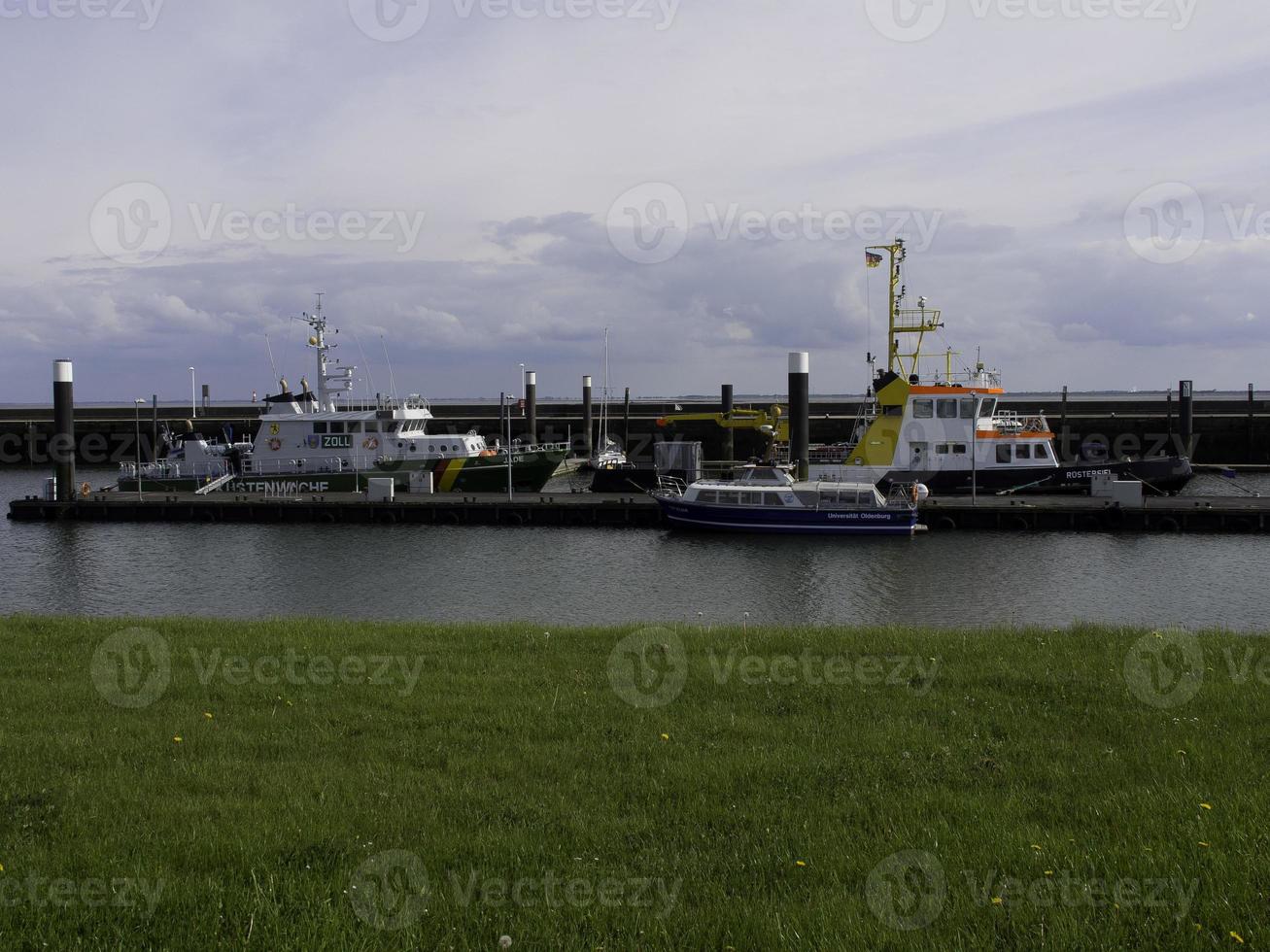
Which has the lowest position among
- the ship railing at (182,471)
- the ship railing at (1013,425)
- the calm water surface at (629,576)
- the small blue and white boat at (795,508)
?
the calm water surface at (629,576)

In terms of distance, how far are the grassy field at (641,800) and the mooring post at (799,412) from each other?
23.8 meters

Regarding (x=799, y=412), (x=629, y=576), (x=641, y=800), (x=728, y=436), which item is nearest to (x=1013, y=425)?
(x=799, y=412)

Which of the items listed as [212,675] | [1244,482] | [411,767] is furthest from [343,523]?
[1244,482]

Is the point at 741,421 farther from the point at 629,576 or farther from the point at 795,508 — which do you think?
the point at 629,576

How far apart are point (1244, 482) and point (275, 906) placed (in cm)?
5019

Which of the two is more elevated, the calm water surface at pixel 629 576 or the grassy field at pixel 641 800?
A: the grassy field at pixel 641 800

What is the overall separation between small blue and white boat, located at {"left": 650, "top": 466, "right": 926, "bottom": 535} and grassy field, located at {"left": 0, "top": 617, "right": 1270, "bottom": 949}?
20.2 meters

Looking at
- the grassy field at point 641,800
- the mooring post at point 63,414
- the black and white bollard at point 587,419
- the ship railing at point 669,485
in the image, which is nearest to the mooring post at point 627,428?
the black and white bollard at point 587,419

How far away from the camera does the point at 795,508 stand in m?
31.0

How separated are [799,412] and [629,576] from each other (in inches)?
457

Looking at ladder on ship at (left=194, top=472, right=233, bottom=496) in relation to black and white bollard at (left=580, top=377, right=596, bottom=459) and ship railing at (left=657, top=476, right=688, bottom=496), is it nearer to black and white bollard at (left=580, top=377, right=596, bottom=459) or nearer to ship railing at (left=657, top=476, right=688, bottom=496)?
ship railing at (left=657, top=476, right=688, bottom=496)

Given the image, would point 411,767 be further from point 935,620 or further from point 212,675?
point 935,620

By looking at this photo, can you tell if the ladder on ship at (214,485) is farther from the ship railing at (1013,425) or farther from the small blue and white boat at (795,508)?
the ship railing at (1013,425)

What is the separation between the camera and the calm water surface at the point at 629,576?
813 inches
